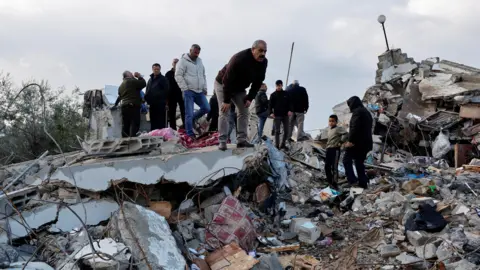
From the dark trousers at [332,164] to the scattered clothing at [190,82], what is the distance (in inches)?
96.7

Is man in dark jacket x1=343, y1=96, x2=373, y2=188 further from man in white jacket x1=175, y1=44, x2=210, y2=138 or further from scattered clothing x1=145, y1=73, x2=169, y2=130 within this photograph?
scattered clothing x1=145, y1=73, x2=169, y2=130

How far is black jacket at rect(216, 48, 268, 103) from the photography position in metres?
4.91

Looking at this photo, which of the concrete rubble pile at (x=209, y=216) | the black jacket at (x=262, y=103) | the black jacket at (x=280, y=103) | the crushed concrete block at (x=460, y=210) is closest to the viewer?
the concrete rubble pile at (x=209, y=216)

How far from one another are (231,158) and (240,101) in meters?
0.74

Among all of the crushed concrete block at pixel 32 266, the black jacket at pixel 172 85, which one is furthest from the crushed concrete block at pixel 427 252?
the black jacket at pixel 172 85

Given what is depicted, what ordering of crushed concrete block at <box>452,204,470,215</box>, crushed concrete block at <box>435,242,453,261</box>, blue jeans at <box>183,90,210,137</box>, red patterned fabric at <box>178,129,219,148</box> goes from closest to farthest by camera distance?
1. crushed concrete block at <box>435,242,453,261</box>
2. crushed concrete block at <box>452,204,470,215</box>
3. red patterned fabric at <box>178,129,219,148</box>
4. blue jeans at <box>183,90,210,137</box>

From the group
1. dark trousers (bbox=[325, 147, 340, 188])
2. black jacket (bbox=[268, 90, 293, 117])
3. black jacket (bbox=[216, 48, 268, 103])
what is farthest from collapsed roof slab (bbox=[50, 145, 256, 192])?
black jacket (bbox=[268, 90, 293, 117])

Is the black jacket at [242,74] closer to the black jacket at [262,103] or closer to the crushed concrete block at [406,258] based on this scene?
the crushed concrete block at [406,258]

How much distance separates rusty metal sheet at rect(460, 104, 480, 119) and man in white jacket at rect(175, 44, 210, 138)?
28.7 ft

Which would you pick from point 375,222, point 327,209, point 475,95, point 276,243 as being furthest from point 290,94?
point 475,95

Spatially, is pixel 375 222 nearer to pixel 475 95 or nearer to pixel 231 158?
pixel 231 158

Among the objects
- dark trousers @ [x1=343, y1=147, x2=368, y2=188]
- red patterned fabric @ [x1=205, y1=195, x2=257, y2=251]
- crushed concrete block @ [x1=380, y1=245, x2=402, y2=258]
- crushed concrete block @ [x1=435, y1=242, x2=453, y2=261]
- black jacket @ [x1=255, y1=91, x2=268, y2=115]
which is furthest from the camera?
black jacket @ [x1=255, y1=91, x2=268, y2=115]

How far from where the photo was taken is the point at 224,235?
15.5 feet

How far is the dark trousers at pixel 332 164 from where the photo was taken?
7.39 m
